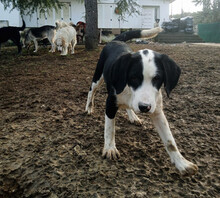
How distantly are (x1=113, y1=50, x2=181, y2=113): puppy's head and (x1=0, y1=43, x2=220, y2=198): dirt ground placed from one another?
61 cm

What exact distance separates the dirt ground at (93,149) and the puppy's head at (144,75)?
2.00 feet

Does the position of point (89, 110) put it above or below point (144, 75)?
below

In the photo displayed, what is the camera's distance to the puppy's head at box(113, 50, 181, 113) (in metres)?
1.91

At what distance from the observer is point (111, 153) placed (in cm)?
227

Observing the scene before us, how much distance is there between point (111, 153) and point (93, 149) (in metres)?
0.25

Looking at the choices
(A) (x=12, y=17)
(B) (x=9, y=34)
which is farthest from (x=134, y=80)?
(A) (x=12, y=17)

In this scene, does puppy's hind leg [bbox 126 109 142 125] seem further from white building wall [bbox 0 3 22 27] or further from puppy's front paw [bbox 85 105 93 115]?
white building wall [bbox 0 3 22 27]

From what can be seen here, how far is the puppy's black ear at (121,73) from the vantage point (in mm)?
2051

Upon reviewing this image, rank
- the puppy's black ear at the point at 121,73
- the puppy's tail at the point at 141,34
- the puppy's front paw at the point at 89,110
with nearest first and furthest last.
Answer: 1. the puppy's black ear at the point at 121,73
2. the puppy's front paw at the point at 89,110
3. the puppy's tail at the point at 141,34

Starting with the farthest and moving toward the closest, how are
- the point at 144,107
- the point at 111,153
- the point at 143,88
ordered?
the point at 111,153 < the point at 143,88 < the point at 144,107

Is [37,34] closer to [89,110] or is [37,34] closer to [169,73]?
[89,110]

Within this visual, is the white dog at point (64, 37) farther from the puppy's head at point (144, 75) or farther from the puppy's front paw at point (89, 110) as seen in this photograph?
the puppy's head at point (144, 75)

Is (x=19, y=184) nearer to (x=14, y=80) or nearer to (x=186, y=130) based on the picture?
(x=186, y=130)

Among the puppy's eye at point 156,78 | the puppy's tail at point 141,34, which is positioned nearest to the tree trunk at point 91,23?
the puppy's tail at point 141,34
